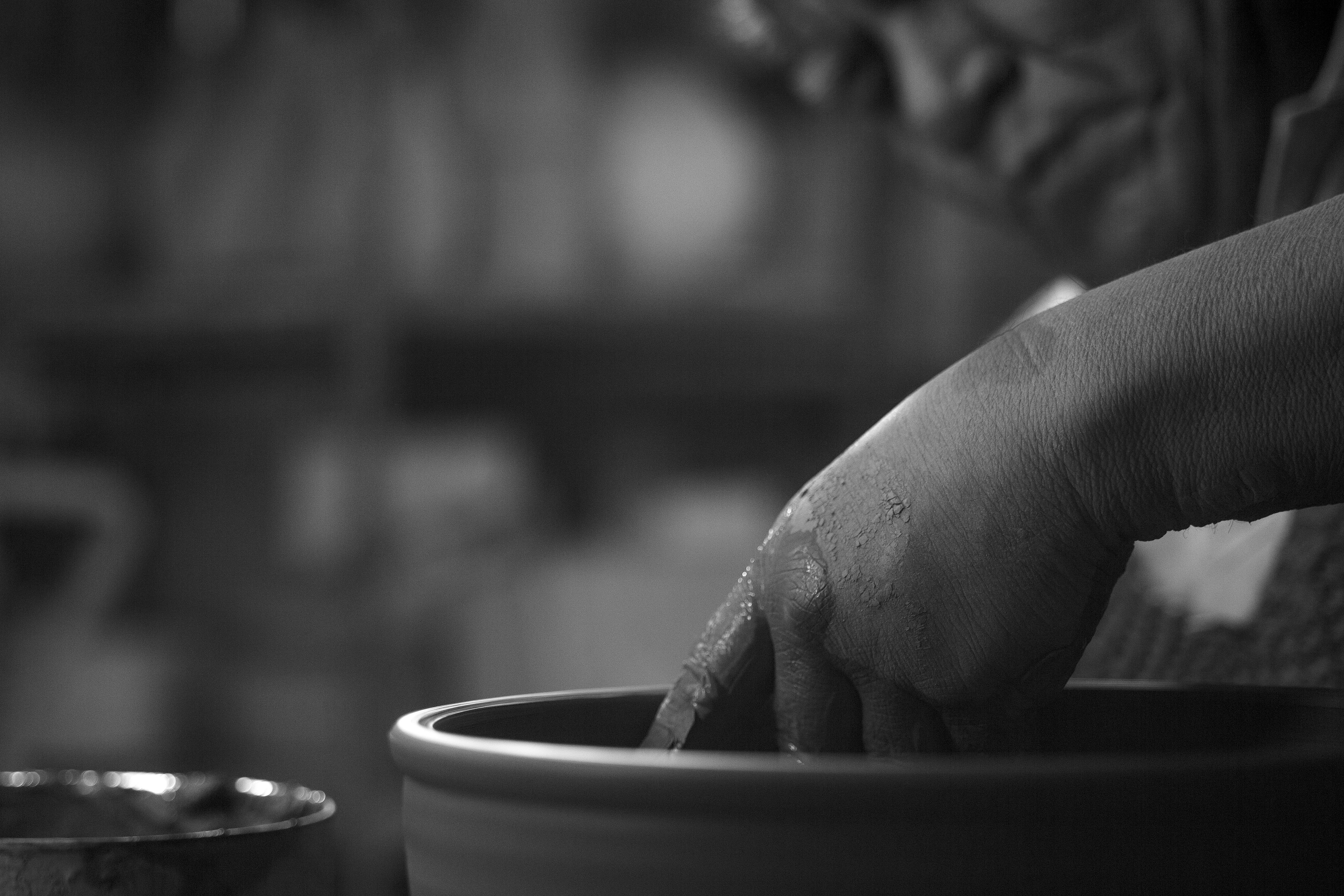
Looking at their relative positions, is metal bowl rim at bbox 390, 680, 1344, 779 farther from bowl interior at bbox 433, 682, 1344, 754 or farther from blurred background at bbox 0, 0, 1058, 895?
blurred background at bbox 0, 0, 1058, 895

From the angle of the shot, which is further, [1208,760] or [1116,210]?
[1116,210]

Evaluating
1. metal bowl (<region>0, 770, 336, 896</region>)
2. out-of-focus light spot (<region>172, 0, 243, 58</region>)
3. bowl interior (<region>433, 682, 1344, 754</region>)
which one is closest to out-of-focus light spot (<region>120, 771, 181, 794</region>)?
metal bowl (<region>0, 770, 336, 896</region>)

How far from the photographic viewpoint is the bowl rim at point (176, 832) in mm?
311

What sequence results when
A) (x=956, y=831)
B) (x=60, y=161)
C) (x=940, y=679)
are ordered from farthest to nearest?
(x=60, y=161) < (x=940, y=679) < (x=956, y=831)

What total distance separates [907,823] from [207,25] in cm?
178

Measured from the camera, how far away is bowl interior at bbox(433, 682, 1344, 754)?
36cm

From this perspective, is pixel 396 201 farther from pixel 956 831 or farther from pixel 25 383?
pixel 956 831

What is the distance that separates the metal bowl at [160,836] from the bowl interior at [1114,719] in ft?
0.20

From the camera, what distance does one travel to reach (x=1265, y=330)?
0.92 feet

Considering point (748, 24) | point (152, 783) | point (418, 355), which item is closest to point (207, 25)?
point (418, 355)

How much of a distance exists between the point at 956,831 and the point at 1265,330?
0.12m

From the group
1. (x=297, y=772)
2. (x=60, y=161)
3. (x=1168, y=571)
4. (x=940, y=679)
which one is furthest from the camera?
(x=60, y=161)

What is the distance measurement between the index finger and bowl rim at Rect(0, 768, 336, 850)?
88mm

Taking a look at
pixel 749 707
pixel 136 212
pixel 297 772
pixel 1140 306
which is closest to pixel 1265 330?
pixel 1140 306
